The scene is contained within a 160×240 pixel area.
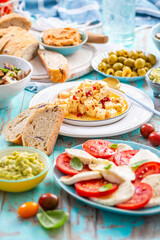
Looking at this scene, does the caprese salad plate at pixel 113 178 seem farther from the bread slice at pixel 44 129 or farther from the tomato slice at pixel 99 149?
the bread slice at pixel 44 129

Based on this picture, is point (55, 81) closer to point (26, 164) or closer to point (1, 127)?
point (1, 127)

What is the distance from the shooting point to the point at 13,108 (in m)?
3.65

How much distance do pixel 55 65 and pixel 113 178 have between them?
2.49 m

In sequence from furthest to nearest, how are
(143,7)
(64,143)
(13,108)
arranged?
(143,7) → (13,108) → (64,143)

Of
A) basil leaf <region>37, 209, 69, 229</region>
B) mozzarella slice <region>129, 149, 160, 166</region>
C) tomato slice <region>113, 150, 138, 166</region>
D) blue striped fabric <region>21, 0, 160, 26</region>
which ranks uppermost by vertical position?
mozzarella slice <region>129, 149, 160, 166</region>

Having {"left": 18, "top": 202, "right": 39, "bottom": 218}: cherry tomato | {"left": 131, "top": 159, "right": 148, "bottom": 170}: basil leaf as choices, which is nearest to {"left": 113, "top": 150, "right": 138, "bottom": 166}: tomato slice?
{"left": 131, "top": 159, "right": 148, "bottom": 170}: basil leaf

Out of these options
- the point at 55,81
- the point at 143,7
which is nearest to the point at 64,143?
the point at 55,81

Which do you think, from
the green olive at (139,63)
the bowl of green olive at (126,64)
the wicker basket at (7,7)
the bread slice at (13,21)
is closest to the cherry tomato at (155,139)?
the bowl of green olive at (126,64)

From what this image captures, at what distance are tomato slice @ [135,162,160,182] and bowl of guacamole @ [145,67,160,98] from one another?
149 centimetres

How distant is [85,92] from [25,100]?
38.4 inches

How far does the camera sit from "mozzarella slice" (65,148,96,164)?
2301mm

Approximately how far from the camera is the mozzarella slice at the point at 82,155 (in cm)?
230

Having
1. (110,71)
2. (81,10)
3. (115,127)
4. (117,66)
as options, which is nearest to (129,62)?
(117,66)

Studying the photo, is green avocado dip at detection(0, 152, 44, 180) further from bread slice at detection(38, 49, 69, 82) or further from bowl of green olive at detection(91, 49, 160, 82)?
bowl of green olive at detection(91, 49, 160, 82)
